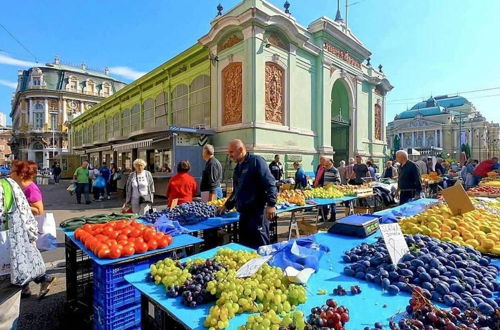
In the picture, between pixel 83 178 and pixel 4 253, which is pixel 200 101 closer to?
pixel 83 178

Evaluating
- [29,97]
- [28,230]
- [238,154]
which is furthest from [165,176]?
[29,97]

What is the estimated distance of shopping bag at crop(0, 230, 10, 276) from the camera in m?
2.19

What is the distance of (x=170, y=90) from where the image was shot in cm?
1778

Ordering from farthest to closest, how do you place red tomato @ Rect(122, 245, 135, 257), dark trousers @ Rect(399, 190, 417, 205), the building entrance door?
1. the building entrance door
2. dark trousers @ Rect(399, 190, 417, 205)
3. red tomato @ Rect(122, 245, 135, 257)

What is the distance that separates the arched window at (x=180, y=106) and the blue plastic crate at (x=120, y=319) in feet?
48.1

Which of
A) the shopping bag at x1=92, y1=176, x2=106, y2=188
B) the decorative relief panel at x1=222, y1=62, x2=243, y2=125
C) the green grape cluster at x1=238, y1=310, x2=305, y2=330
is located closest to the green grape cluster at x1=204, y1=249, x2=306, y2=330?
the green grape cluster at x1=238, y1=310, x2=305, y2=330

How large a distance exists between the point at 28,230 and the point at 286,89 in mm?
12719

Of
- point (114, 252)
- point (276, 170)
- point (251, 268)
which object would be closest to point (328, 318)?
point (251, 268)

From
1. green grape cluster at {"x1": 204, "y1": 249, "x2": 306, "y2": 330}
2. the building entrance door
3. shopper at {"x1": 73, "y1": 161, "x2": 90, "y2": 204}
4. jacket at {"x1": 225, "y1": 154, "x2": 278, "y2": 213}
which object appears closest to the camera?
green grape cluster at {"x1": 204, "y1": 249, "x2": 306, "y2": 330}

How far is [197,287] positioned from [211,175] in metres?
4.12

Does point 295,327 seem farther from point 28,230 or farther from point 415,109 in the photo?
point 415,109

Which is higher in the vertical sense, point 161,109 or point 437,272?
point 161,109

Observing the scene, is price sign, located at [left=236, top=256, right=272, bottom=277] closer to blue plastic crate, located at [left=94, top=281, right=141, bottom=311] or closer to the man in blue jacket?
blue plastic crate, located at [left=94, top=281, right=141, bottom=311]

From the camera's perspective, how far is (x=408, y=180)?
655cm
